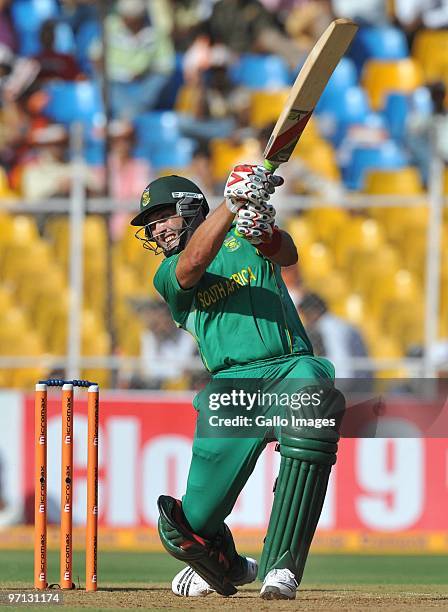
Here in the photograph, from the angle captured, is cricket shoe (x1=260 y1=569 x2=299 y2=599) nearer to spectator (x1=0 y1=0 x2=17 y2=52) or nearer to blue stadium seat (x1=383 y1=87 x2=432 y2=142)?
blue stadium seat (x1=383 y1=87 x2=432 y2=142)

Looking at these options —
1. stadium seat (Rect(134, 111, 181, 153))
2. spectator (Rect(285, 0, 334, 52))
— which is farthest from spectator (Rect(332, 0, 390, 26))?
stadium seat (Rect(134, 111, 181, 153))

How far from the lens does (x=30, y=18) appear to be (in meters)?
16.4

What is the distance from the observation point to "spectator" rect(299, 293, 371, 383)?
36.3 feet

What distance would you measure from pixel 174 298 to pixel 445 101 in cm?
997

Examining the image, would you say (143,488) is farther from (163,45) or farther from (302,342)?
(163,45)

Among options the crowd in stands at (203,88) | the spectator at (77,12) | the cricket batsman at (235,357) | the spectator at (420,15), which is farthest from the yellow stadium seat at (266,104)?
the cricket batsman at (235,357)

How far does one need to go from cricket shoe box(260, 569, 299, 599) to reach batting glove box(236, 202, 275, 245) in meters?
1.37

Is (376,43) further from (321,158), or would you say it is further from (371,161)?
(321,158)

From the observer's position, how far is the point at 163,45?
16062mm

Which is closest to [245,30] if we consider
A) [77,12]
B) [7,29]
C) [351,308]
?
[77,12]

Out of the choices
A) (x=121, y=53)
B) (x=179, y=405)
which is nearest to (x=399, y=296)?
(x=179, y=405)

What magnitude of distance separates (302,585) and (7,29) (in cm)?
1028

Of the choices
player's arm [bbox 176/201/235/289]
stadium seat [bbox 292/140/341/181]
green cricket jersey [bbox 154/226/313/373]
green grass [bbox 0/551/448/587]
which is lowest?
green grass [bbox 0/551/448/587]

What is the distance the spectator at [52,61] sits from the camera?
51.8ft
